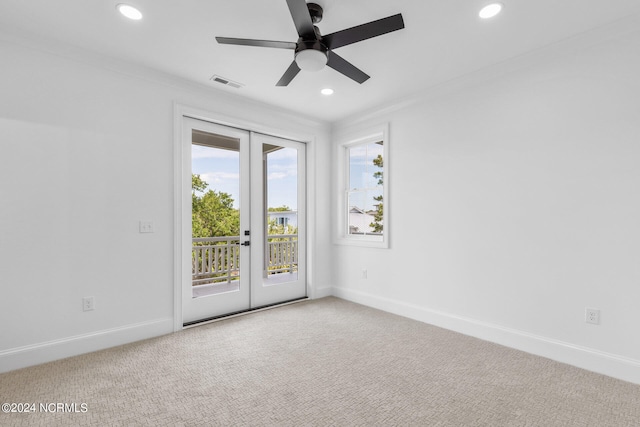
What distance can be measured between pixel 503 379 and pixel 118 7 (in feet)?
12.7

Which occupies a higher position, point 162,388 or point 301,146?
point 301,146

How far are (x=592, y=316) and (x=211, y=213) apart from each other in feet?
12.3

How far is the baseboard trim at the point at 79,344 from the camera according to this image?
94.3 inches

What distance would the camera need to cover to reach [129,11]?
7.20ft

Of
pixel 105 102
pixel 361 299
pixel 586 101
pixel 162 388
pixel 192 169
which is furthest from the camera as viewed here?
pixel 361 299

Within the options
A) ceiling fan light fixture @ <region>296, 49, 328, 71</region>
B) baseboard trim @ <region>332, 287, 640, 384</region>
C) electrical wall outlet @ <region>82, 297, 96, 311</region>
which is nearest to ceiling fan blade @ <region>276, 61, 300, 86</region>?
ceiling fan light fixture @ <region>296, 49, 328, 71</region>

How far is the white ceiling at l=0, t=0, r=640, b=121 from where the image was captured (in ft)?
7.02

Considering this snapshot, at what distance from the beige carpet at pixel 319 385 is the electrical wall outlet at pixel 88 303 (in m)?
0.40

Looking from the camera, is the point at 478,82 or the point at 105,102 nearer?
the point at 105,102

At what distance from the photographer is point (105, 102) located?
2.84m

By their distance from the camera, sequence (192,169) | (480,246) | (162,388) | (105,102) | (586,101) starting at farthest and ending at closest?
(192,169) < (480,246) < (105,102) < (586,101) < (162,388)

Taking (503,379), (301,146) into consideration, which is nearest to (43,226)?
(301,146)

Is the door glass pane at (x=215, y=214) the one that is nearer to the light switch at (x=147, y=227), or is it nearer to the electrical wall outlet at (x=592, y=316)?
the light switch at (x=147, y=227)

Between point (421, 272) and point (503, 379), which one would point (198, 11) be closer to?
point (421, 272)
